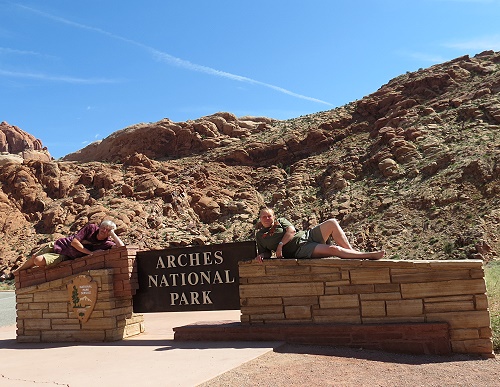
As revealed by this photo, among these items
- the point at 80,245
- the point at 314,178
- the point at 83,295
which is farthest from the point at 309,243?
the point at 314,178

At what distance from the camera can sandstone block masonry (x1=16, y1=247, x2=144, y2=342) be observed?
7.80 m

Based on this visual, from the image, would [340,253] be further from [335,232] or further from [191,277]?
[191,277]

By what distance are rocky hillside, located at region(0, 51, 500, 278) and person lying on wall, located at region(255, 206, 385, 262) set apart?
16.8 m

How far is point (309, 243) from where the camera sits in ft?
22.0

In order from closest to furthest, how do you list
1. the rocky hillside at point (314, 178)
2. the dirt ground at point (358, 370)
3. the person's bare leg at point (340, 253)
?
the dirt ground at point (358, 370), the person's bare leg at point (340, 253), the rocky hillside at point (314, 178)

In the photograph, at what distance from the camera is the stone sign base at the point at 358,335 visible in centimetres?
559

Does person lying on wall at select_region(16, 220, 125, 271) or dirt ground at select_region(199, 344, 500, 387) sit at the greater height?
person lying on wall at select_region(16, 220, 125, 271)

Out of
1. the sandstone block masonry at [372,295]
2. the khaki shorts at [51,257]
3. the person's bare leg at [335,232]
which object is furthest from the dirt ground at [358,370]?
the khaki shorts at [51,257]

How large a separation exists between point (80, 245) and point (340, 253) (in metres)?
4.64

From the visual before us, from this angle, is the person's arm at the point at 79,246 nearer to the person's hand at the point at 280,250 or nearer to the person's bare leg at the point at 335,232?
the person's hand at the point at 280,250

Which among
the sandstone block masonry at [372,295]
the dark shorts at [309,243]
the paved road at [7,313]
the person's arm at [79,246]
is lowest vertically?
the paved road at [7,313]

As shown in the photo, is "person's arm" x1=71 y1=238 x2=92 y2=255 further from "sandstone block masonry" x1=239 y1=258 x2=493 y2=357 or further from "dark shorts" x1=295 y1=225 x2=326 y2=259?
"dark shorts" x1=295 y1=225 x2=326 y2=259

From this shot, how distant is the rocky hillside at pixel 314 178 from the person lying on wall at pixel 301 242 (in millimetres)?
16835

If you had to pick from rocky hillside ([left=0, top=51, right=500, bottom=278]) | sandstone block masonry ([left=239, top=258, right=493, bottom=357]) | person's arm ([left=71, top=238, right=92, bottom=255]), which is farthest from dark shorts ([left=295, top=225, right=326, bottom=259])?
rocky hillside ([left=0, top=51, right=500, bottom=278])
